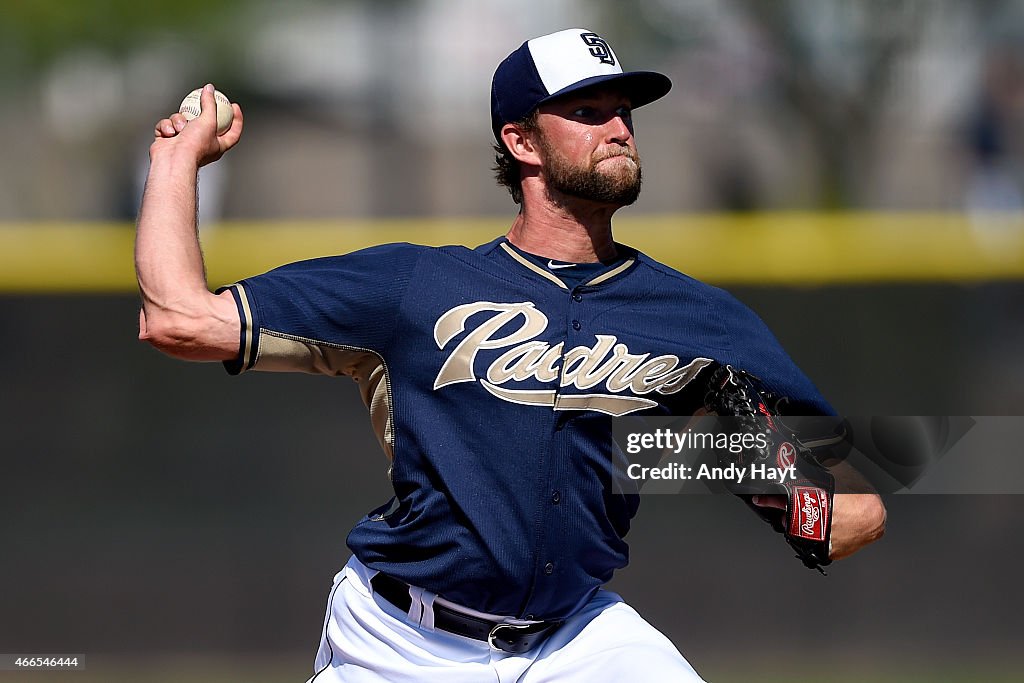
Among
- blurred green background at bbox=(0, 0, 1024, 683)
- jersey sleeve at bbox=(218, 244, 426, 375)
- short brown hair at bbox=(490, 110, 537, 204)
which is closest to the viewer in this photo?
jersey sleeve at bbox=(218, 244, 426, 375)

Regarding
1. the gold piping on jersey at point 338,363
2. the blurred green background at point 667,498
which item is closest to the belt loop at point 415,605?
the gold piping on jersey at point 338,363

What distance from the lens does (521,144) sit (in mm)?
2906

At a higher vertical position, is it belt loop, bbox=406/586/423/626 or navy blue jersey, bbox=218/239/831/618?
navy blue jersey, bbox=218/239/831/618

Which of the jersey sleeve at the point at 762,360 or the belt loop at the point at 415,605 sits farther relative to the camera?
the jersey sleeve at the point at 762,360

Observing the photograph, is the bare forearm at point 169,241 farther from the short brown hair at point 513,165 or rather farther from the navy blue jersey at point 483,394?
the short brown hair at point 513,165

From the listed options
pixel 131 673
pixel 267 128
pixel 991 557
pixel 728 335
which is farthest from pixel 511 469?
pixel 267 128

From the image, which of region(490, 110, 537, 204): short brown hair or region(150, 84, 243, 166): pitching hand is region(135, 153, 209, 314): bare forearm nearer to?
region(150, 84, 243, 166): pitching hand

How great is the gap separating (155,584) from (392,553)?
270cm

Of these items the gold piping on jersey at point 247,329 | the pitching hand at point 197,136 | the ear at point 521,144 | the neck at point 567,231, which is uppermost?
the pitching hand at point 197,136

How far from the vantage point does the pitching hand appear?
101 inches

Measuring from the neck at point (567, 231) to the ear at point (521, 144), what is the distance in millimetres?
110

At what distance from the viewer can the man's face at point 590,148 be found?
→ 273cm

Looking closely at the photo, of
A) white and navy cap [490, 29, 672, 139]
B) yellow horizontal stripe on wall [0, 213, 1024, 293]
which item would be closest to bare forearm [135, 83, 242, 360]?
white and navy cap [490, 29, 672, 139]

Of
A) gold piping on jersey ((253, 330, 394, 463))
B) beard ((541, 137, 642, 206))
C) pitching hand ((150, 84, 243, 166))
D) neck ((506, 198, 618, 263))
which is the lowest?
gold piping on jersey ((253, 330, 394, 463))
